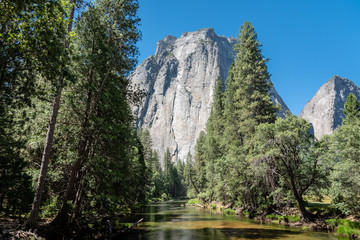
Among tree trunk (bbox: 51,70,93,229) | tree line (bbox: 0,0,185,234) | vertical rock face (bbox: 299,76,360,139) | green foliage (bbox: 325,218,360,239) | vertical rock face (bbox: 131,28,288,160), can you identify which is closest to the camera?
tree line (bbox: 0,0,185,234)

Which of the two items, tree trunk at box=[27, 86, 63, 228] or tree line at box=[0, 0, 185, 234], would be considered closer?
tree line at box=[0, 0, 185, 234]

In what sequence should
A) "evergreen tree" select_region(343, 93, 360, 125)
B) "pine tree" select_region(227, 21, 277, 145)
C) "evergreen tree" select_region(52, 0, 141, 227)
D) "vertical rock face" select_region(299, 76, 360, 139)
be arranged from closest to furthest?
1. "evergreen tree" select_region(52, 0, 141, 227)
2. "pine tree" select_region(227, 21, 277, 145)
3. "evergreen tree" select_region(343, 93, 360, 125)
4. "vertical rock face" select_region(299, 76, 360, 139)

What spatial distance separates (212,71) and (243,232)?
147821 millimetres

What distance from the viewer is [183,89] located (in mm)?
153750

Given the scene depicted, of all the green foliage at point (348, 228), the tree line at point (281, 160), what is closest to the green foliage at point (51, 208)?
the tree line at point (281, 160)

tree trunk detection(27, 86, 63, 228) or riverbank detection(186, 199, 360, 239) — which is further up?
tree trunk detection(27, 86, 63, 228)

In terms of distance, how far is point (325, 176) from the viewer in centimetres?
1677

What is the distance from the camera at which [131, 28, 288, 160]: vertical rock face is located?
5482 inches

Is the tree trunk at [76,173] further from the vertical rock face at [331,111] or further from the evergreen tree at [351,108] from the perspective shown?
the vertical rock face at [331,111]

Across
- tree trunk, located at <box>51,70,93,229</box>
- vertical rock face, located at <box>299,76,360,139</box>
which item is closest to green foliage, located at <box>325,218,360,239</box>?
tree trunk, located at <box>51,70,93,229</box>

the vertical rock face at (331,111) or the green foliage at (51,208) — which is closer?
the green foliage at (51,208)

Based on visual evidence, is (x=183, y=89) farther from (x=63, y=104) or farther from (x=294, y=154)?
(x=63, y=104)

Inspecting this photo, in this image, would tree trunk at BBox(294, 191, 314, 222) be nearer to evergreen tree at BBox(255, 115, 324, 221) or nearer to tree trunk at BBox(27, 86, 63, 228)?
evergreen tree at BBox(255, 115, 324, 221)

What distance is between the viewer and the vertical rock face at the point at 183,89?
139250 millimetres
